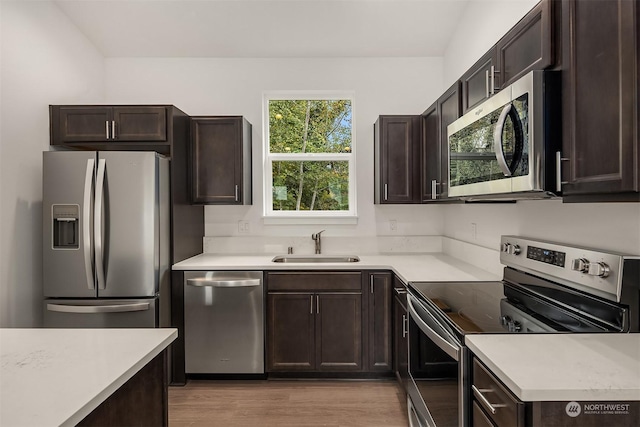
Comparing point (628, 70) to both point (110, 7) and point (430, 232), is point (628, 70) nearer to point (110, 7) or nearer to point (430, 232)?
point (430, 232)

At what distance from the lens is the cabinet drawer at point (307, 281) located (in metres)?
3.01

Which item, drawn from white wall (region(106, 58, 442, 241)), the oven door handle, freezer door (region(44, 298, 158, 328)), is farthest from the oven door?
freezer door (region(44, 298, 158, 328))

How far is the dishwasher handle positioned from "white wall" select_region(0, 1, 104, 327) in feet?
3.57

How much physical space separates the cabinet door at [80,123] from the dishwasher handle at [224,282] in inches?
51.6

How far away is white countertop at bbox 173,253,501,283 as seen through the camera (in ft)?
8.05

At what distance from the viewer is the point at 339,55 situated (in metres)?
3.62

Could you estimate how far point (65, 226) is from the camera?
107 inches

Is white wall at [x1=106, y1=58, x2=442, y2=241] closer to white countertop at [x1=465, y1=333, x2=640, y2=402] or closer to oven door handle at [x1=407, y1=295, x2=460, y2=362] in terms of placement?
oven door handle at [x1=407, y1=295, x2=460, y2=362]

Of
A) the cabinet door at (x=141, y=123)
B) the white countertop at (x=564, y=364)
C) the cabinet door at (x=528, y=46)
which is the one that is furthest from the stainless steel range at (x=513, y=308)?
the cabinet door at (x=141, y=123)

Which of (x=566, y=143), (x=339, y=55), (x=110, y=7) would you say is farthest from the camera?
(x=339, y=55)

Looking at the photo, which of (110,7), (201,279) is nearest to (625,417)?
(201,279)

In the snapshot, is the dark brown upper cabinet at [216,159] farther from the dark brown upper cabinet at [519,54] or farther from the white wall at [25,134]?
the dark brown upper cabinet at [519,54]

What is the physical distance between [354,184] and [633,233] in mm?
2458

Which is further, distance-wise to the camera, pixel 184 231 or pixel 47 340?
pixel 184 231
